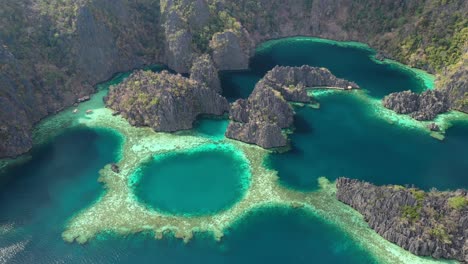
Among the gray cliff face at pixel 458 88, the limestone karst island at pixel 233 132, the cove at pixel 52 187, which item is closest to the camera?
the limestone karst island at pixel 233 132

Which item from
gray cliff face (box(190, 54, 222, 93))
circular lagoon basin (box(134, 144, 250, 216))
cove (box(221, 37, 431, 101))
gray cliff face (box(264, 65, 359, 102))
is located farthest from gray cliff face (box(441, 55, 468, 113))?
gray cliff face (box(190, 54, 222, 93))

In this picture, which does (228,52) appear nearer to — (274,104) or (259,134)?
(274,104)

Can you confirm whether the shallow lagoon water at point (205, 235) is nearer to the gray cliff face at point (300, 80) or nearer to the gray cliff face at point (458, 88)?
the gray cliff face at point (300, 80)

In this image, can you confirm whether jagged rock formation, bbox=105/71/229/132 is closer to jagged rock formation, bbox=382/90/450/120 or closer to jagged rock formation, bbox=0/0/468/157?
jagged rock formation, bbox=0/0/468/157

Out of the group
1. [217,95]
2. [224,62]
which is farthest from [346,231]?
[224,62]

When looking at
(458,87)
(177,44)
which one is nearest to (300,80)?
(177,44)

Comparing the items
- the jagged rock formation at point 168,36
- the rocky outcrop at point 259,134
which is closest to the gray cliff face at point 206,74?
the jagged rock formation at point 168,36
